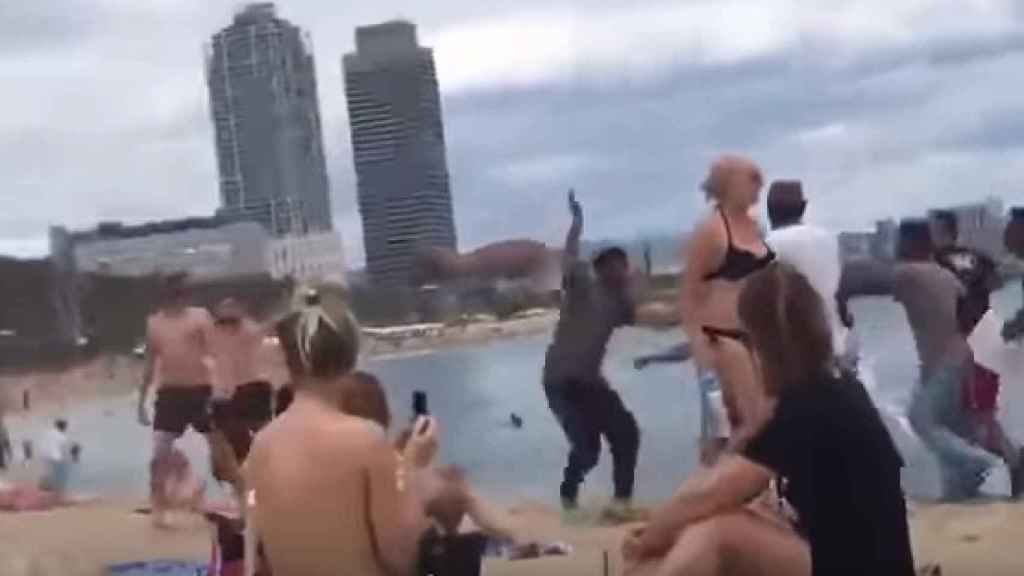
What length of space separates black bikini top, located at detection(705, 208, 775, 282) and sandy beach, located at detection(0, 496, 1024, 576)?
536 mm

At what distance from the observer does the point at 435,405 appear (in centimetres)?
474

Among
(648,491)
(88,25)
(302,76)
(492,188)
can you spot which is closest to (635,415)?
(648,491)

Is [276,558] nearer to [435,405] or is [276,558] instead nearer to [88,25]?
[435,405]

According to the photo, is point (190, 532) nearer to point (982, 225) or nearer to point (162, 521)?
point (162, 521)

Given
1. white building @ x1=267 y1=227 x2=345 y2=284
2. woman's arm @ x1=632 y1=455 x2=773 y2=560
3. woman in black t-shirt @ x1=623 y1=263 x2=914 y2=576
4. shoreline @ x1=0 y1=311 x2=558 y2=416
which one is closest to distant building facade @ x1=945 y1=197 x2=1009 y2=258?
woman in black t-shirt @ x1=623 y1=263 x2=914 y2=576

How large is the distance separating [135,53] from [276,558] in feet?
3.48

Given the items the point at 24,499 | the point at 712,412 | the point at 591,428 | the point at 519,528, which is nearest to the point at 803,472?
the point at 712,412

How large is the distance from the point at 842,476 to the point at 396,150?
118 cm

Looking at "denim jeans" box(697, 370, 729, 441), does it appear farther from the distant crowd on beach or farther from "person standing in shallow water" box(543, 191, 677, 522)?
"person standing in shallow water" box(543, 191, 677, 522)

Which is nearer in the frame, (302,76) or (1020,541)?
(1020,541)

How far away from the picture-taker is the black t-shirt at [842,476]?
416 centimetres

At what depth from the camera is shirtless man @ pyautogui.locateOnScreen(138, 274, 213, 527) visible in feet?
16.3

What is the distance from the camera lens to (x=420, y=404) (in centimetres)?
473

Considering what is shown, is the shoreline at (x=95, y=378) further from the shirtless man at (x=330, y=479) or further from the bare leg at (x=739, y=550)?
the bare leg at (x=739, y=550)
